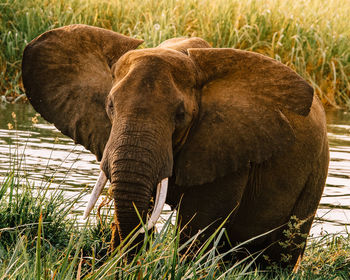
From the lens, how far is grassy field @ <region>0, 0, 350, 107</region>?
13859mm

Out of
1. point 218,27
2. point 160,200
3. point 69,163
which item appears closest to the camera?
point 160,200

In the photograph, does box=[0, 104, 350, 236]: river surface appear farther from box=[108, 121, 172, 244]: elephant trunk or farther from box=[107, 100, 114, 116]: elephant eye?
box=[108, 121, 172, 244]: elephant trunk

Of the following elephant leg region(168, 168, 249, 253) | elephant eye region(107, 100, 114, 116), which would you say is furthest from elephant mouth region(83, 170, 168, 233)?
elephant leg region(168, 168, 249, 253)

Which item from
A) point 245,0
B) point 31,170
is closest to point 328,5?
point 245,0

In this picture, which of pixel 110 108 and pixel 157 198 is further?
pixel 110 108

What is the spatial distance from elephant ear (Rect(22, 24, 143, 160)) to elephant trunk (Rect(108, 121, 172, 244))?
81 centimetres

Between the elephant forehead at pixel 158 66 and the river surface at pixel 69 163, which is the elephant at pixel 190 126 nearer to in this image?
the elephant forehead at pixel 158 66

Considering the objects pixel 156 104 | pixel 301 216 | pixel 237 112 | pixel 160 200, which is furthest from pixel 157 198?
pixel 301 216

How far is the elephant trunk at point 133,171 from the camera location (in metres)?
4.04

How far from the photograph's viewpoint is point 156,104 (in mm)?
4289

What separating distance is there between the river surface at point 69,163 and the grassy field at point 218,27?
6.78ft

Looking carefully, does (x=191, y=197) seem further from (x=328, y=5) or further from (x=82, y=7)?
(x=328, y=5)

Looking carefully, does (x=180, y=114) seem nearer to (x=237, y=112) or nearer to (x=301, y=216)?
(x=237, y=112)

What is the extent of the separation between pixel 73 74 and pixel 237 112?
1.12 m
